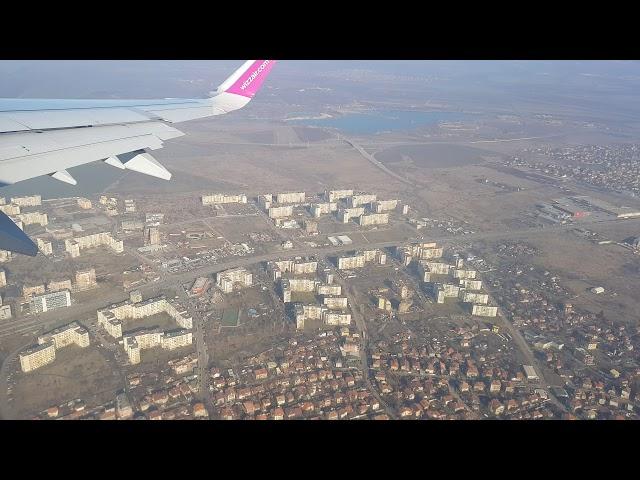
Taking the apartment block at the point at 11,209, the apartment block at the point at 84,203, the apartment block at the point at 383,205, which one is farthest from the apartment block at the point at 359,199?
the apartment block at the point at 11,209

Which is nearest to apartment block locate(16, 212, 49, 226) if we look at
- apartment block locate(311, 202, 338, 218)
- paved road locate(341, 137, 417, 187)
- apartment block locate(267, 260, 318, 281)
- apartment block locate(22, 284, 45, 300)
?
apartment block locate(22, 284, 45, 300)

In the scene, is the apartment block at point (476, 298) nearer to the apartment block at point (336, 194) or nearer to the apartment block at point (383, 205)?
the apartment block at point (383, 205)

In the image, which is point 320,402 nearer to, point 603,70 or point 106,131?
point 106,131

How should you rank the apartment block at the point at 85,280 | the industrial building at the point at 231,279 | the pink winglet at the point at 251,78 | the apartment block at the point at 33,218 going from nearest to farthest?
the pink winglet at the point at 251,78 → the apartment block at the point at 85,280 → the industrial building at the point at 231,279 → the apartment block at the point at 33,218

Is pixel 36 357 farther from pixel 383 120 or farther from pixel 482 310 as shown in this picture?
pixel 383 120
